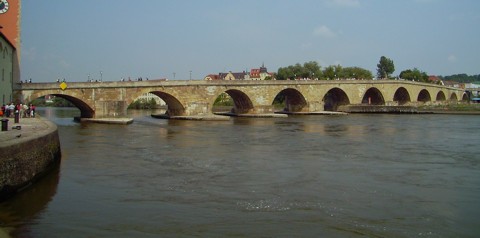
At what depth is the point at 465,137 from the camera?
82.6ft

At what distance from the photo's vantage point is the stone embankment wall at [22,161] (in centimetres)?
899

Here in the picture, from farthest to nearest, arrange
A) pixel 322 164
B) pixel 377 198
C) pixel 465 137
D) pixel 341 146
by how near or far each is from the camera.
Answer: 1. pixel 465 137
2. pixel 341 146
3. pixel 322 164
4. pixel 377 198

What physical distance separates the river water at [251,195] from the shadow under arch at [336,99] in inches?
1605

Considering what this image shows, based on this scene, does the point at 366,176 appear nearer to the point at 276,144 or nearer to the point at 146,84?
the point at 276,144

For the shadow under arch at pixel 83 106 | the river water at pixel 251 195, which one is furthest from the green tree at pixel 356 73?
the river water at pixel 251 195

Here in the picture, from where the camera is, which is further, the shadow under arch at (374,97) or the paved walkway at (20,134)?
the shadow under arch at (374,97)

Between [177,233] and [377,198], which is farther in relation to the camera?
[377,198]

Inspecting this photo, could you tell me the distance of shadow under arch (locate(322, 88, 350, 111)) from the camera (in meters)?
59.2

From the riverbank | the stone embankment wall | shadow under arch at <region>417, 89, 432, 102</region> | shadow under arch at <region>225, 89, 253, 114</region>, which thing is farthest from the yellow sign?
shadow under arch at <region>417, 89, 432, 102</region>

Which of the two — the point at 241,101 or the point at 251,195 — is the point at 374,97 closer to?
the point at 241,101

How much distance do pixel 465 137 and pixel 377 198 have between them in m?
17.6

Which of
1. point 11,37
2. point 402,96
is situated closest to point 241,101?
point 11,37

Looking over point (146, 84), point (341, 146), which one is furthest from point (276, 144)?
point (146, 84)

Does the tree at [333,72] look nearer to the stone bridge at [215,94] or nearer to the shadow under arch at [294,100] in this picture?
the stone bridge at [215,94]
